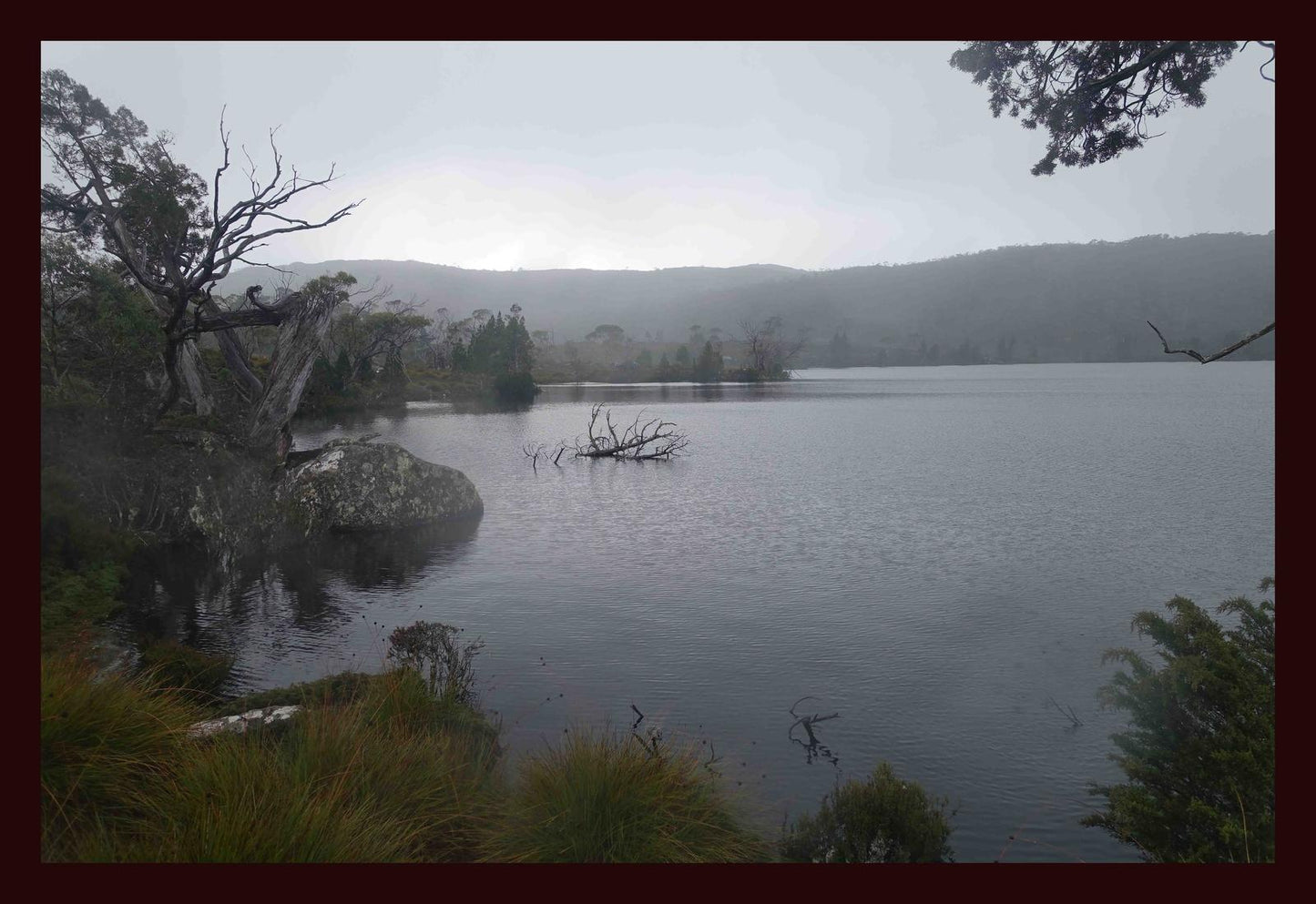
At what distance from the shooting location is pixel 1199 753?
5797mm

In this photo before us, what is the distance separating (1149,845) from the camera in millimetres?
5445

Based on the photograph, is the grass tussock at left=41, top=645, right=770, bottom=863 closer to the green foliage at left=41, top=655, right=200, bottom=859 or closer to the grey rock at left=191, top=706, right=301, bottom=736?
the green foliage at left=41, top=655, right=200, bottom=859

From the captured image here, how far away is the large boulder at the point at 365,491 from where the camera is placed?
16.3 meters

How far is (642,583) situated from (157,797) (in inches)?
338

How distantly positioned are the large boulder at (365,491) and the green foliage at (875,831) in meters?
13.2

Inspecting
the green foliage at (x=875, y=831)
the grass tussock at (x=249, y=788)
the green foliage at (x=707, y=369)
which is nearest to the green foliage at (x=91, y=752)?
the grass tussock at (x=249, y=788)

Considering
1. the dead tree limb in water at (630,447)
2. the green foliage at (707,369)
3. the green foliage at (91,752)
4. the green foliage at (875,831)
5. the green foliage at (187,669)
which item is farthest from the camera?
the green foliage at (707,369)

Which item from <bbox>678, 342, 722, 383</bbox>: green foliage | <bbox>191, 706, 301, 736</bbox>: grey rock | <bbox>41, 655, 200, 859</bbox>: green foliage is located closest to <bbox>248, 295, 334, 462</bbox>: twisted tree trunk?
<bbox>191, 706, 301, 736</bbox>: grey rock

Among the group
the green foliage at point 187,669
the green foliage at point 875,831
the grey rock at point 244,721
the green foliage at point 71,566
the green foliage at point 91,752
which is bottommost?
the green foliage at point 875,831

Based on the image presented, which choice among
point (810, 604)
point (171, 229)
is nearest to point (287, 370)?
point (171, 229)

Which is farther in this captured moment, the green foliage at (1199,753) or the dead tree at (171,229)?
the dead tree at (171,229)

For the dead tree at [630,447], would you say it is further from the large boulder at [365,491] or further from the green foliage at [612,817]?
the green foliage at [612,817]

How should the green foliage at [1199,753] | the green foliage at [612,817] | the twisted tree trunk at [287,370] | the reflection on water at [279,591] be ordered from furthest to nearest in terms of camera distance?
1. the twisted tree trunk at [287,370]
2. the reflection on water at [279,591]
3. the green foliage at [1199,753]
4. the green foliage at [612,817]

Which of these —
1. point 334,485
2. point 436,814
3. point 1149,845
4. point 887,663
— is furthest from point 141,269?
point 1149,845
